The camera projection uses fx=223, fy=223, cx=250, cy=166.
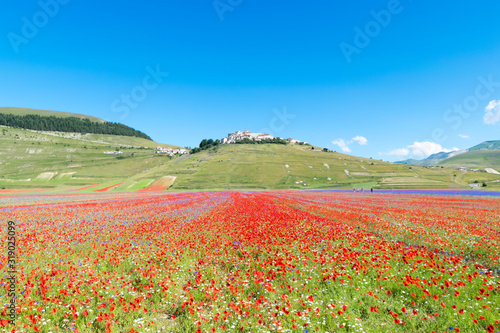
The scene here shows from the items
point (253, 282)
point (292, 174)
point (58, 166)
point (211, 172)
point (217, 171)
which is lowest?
point (253, 282)

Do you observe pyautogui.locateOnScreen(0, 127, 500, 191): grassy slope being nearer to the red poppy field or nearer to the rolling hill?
the rolling hill

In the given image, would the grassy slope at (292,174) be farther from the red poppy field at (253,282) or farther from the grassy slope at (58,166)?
the red poppy field at (253,282)

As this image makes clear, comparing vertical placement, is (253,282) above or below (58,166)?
below

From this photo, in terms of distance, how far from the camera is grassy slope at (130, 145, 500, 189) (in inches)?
4275

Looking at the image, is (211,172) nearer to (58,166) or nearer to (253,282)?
(58,166)

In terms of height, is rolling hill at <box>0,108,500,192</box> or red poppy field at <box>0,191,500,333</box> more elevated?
rolling hill at <box>0,108,500,192</box>

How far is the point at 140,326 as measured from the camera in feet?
19.5

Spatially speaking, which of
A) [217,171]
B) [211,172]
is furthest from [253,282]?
[217,171]

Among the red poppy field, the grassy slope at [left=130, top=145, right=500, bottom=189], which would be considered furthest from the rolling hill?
the red poppy field

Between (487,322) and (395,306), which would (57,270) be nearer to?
(395,306)

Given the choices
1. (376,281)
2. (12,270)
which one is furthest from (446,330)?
(12,270)

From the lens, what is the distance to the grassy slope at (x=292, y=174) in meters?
109

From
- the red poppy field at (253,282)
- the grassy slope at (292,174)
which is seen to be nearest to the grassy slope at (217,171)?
the grassy slope at (292,174)

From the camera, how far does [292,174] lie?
13038 centimetres
